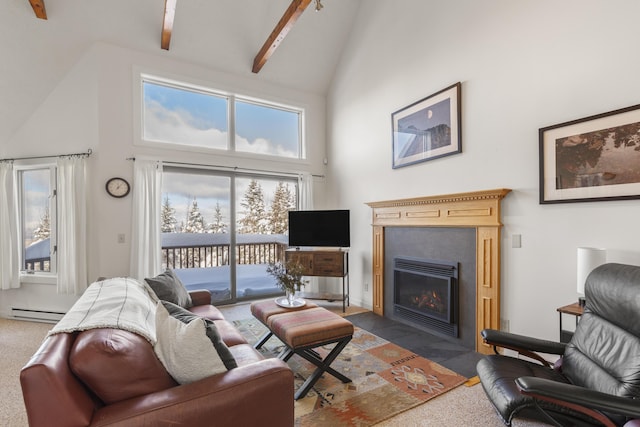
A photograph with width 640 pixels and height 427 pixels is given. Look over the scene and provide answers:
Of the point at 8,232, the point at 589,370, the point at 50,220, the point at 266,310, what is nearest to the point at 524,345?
the point at 589,370

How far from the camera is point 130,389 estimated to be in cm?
126

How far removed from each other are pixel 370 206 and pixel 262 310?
230cm

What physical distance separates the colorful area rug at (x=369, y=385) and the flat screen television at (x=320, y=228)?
66.3 inches

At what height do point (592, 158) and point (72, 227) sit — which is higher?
point (592, 158)

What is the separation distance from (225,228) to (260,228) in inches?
23.6

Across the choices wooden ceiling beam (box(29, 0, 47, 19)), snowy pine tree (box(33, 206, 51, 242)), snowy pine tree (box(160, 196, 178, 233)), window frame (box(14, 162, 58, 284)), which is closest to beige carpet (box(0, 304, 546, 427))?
window frame (box(14, 162, 58, 284))

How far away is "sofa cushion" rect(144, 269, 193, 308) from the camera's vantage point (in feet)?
→ 8.84

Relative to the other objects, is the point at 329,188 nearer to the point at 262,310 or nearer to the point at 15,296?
the point at 262,310

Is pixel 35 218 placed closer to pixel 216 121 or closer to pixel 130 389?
pixel 216 121

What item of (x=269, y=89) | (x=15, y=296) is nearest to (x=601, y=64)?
(x=269, y=89)

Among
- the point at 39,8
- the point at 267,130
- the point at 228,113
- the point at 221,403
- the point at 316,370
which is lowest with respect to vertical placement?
the point at 316,370

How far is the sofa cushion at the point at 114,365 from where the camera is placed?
1.19 m

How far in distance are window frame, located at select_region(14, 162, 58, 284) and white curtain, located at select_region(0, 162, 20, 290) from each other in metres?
0.08

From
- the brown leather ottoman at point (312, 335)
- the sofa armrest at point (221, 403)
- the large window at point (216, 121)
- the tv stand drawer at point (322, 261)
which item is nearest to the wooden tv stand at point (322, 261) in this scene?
the tv stand drawer at point (322, 261)
